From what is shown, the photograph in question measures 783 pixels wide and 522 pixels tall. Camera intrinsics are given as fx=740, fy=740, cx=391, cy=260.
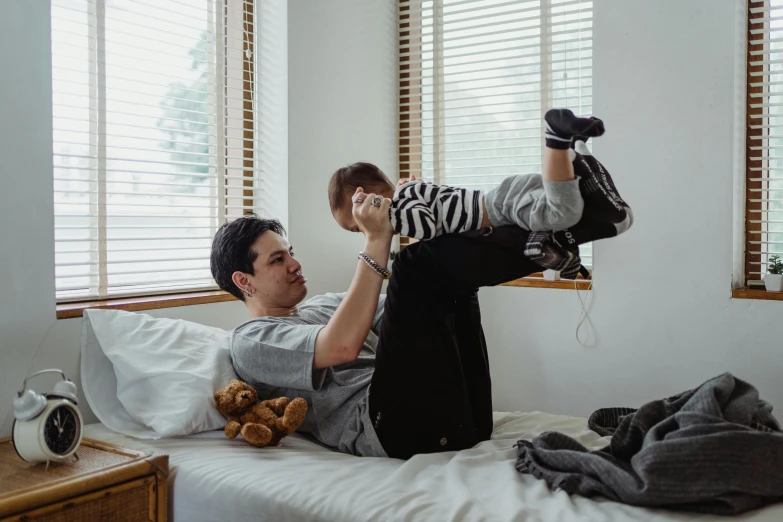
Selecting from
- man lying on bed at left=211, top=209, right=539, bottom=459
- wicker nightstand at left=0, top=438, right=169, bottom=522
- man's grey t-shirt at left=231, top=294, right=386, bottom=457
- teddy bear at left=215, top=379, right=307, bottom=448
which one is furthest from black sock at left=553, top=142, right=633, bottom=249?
wicker nightstand at left=0, top=438, right=169, bottom=522

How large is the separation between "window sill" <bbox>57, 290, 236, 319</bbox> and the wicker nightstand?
41cm

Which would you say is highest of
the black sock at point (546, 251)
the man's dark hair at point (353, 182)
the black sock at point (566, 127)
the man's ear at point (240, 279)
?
the black sock at point (566, 127)

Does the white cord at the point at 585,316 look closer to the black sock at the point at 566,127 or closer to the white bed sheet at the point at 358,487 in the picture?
the white bed sheet at the point at 358,487

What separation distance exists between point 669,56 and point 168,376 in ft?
6.13

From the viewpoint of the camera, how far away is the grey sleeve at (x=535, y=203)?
4.58 feet

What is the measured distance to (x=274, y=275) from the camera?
1977 millimetres

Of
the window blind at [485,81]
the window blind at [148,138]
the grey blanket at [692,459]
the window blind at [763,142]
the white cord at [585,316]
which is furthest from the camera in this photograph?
the window blind at [485,81]

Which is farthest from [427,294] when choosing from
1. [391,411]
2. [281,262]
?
[281,262]

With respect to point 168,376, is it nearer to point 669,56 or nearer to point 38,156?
point 38,156

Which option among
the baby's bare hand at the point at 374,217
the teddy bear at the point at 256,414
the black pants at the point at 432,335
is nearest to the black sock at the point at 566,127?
the black pants at the point at 432,335

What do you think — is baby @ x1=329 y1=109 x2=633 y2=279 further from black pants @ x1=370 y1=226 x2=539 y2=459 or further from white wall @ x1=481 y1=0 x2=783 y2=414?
white wall @ x1=481 y1=0 x2=783 y2=414

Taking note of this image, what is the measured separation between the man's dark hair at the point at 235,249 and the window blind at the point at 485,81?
1265 mm

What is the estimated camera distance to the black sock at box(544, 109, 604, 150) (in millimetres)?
1319

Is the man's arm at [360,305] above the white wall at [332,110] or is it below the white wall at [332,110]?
below
